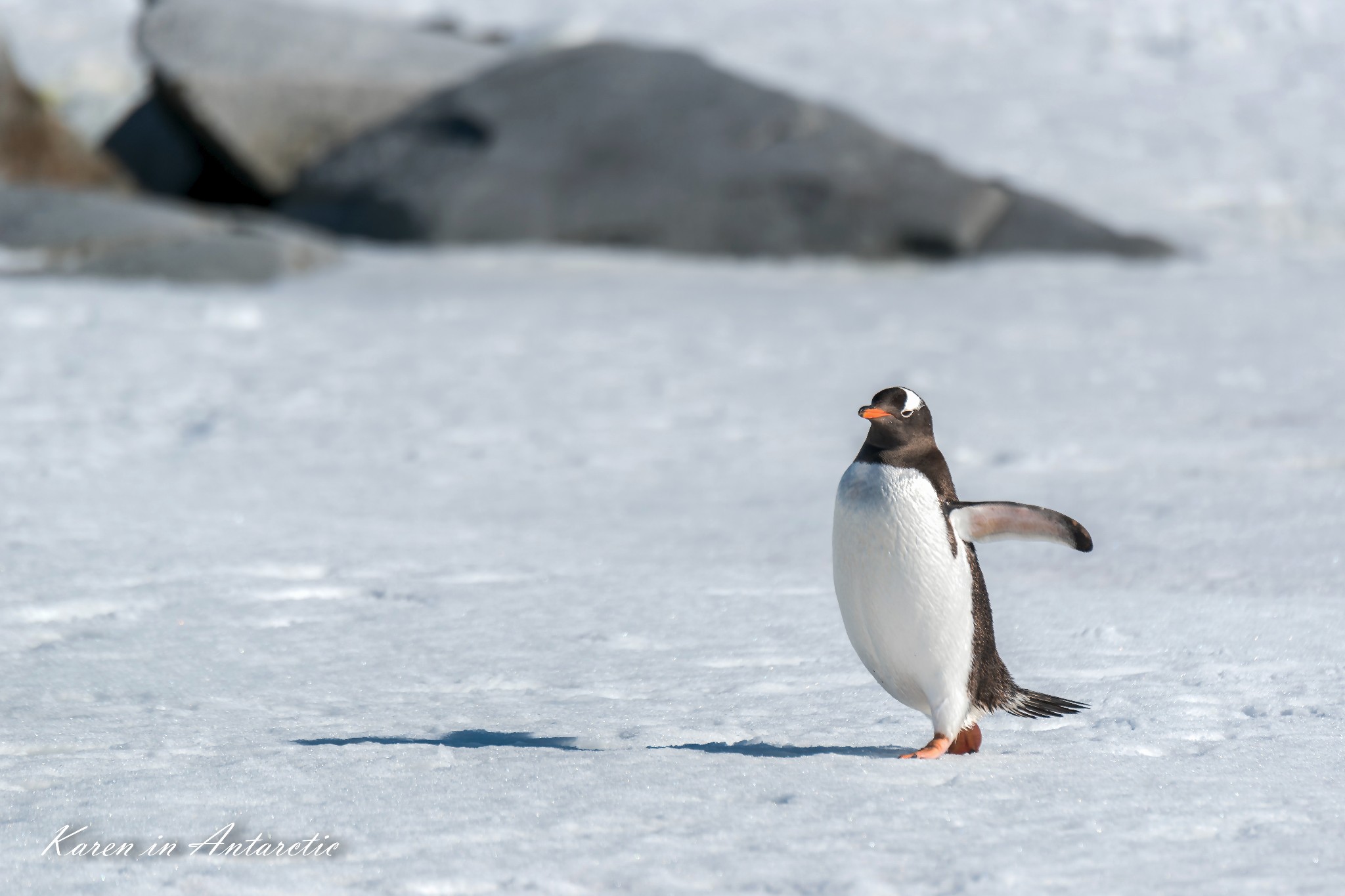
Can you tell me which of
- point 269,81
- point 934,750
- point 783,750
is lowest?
point 269,81

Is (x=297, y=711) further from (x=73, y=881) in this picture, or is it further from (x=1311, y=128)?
(x=1311, y=128)

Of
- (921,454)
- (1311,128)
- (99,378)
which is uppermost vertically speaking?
(1311,128)

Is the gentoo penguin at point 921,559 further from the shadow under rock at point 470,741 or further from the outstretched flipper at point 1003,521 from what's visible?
the shadow under rock at point 470,741

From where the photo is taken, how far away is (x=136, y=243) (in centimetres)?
768

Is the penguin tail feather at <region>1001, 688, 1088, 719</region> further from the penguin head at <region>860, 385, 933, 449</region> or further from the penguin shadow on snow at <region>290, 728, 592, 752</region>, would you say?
the penguin shadow on snow at <region>290, 728, 592, 752</region>

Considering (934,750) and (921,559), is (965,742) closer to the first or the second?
(934,750)

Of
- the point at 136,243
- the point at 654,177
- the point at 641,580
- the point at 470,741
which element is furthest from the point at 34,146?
the point at 470,741

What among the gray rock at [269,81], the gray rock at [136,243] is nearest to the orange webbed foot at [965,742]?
the gray rock at [136,243]

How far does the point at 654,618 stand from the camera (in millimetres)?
2703

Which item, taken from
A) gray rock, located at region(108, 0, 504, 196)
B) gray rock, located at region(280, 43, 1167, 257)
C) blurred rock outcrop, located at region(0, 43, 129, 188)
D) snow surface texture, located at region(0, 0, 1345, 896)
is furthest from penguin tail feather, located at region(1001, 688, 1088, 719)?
blurred rock outcrop, located at region(0, 43, 129, 188)

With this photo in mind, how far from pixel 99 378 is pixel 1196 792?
4.51 metres

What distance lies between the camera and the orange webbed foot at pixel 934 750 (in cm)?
187

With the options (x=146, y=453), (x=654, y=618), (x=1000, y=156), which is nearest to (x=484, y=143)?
(x=1000, y=156)

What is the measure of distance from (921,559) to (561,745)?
1.83ft
